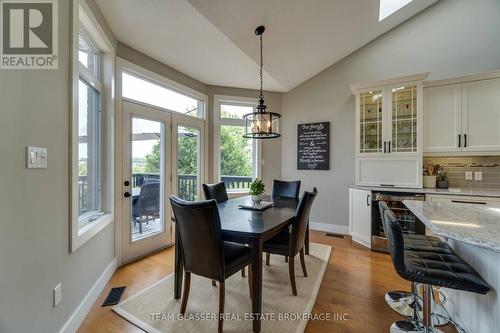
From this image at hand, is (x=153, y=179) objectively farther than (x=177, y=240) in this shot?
Yes

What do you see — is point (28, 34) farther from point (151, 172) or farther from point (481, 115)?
point (481, 115)

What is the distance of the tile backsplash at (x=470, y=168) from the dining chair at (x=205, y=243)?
3408mm

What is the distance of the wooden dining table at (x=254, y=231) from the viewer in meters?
1.70

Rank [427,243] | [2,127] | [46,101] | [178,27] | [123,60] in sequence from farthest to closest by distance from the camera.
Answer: [123,60] → [178,27] → [427,243] → [46,101] → [2,127]

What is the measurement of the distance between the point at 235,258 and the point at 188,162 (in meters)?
2.26

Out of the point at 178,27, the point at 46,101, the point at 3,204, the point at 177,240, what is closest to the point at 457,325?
the point at 177,240

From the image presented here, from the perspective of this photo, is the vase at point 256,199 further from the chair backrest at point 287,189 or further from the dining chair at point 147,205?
the dining chair at point 147,205

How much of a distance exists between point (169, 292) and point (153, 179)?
1547 mm

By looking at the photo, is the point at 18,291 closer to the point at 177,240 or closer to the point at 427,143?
the point at 177,240

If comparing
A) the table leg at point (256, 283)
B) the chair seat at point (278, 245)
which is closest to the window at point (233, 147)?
the chair seat at point (278, 245)

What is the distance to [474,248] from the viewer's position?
5.10 ft

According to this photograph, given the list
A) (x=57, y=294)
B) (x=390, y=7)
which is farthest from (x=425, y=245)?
(x=390, y=7)

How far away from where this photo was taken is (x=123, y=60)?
2.78m

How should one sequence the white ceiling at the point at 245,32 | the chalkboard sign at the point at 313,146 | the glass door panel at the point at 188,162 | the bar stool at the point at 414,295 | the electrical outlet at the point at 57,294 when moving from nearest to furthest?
the electrical outlet at the point at 57,294 < the bar stool at the point at 414,295 < the white ceiling at the point at 245,32 < the glass door panel at the point at 188,162 < the chalkboard sign at the point at 313,146
